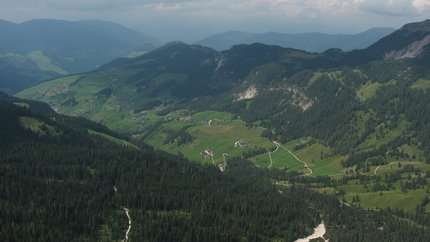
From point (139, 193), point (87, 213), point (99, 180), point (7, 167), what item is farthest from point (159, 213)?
point (7, 167)

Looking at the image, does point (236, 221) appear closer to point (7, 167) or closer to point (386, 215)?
point (386, 215)

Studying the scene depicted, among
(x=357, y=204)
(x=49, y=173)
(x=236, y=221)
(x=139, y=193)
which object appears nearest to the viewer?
(x=236, y=221)

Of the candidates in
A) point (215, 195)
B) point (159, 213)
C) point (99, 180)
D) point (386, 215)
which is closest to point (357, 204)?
point (386, 215)

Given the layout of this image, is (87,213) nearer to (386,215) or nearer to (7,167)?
(7,167)

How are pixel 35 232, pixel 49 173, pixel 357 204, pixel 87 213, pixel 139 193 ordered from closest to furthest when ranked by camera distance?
pixel 35 232 → pixel 87 213 → pixel 139 193 → pixel 49 173 → pixel 357 204

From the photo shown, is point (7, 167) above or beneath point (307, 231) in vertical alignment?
above

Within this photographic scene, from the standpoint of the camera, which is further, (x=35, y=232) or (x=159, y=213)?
(x=159, y=213)
